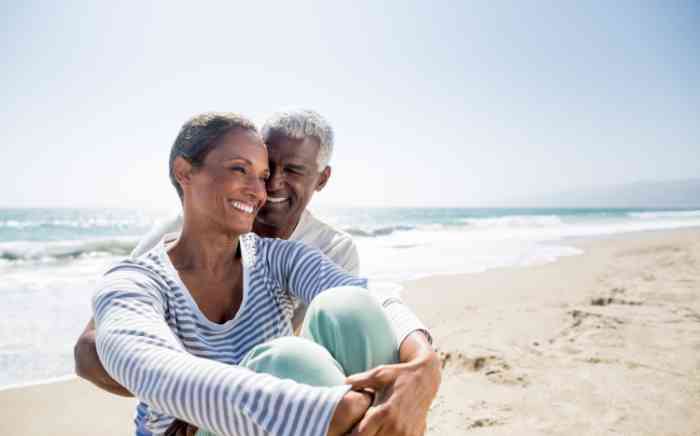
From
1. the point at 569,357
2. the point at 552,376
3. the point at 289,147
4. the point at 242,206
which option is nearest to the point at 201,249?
the point at 242,206

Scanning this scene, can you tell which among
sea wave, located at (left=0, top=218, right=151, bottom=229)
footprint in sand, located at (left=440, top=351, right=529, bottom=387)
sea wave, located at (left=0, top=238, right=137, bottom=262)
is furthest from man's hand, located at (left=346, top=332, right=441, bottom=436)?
sea wave, located at (left=0, top=218, right=151, bottom=229)

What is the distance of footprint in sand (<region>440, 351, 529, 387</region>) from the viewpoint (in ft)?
10.3

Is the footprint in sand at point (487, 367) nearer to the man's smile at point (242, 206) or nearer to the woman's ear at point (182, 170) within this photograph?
the man's smile at point (242, 206)

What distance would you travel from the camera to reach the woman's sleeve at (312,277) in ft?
5.66

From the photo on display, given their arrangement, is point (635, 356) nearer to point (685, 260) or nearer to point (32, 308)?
point (685, 260)

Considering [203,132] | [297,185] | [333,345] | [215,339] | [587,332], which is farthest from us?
[587,332]

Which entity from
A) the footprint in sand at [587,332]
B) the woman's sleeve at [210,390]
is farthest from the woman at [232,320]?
the footprint in sand at [587,332]

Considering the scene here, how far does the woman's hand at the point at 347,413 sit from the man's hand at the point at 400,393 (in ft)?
0.06

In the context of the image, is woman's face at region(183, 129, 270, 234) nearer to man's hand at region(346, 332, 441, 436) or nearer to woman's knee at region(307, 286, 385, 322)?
woman's knee at region(307, 286, 385, 322)

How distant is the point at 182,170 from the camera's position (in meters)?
Result: 1.78

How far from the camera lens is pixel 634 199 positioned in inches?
4419

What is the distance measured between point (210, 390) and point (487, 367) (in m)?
2.82

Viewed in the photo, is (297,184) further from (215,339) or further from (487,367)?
(487,367)

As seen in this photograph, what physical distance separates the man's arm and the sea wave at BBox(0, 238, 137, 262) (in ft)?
38.6
